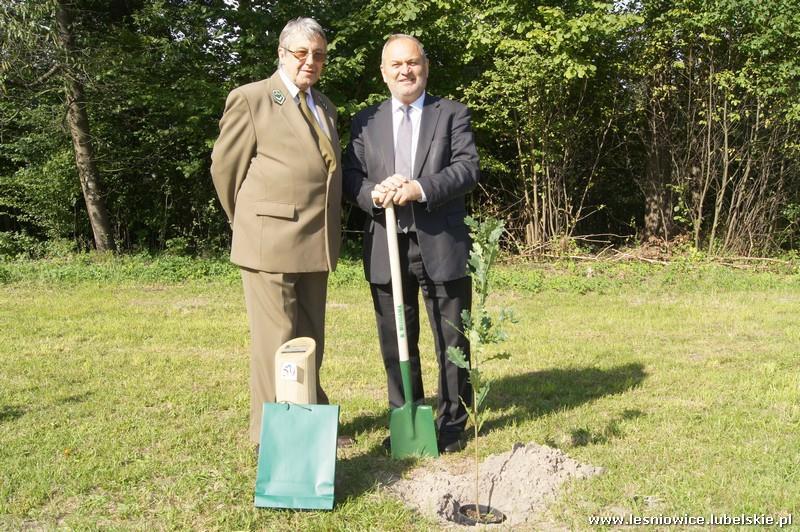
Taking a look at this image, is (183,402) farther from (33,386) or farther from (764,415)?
(764,415)

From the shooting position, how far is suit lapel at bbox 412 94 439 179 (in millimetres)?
3785

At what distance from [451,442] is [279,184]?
159 centimetres

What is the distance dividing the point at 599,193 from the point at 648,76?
2459 millimetres

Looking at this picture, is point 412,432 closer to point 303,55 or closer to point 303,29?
point 303,55

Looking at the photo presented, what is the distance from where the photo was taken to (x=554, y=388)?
5.03 meters

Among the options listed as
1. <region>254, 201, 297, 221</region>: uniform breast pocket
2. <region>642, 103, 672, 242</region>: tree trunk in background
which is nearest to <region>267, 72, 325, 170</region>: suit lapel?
<region>254, 201, 297, 221</region>: uniform breast pocket

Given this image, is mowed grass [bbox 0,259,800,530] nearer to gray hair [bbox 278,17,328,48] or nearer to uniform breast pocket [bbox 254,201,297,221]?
uniform breast pocket [bbox 254,201,297,221]

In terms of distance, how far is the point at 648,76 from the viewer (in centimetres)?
1153

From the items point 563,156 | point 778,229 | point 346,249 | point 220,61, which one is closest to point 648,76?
point 563,156

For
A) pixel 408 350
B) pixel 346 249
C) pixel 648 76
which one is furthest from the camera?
pixel 346 249

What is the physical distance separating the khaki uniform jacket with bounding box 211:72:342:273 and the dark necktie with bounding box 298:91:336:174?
37 mm

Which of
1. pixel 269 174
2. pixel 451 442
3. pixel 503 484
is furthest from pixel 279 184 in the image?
pixel 503 484

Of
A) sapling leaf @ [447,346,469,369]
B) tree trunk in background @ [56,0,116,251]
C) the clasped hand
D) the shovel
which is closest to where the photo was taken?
sapling leaf @ [447,346,469,369]

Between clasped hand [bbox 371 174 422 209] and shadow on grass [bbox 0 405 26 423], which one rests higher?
clasped hand [bbox 371 174 422 209]
